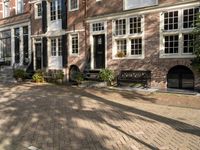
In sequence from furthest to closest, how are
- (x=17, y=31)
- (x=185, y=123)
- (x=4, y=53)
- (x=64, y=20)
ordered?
(x=4, y=53)
(x=17, y=31)
(x=64, y=20)
(x=185, y=123)

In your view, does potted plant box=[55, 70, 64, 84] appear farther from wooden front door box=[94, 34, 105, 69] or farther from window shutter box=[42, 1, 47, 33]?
window shutter box=[42, 1, 47, 33]

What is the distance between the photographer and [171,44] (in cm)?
1471

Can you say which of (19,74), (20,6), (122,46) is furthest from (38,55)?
(122,46)

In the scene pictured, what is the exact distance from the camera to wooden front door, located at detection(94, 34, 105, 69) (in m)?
18.0

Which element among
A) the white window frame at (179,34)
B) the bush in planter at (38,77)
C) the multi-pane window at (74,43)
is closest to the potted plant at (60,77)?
the bush in planter at (38,77)

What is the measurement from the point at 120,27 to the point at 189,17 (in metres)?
4.15

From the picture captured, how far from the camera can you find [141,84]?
15.7 meters

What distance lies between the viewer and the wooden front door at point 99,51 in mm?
18000

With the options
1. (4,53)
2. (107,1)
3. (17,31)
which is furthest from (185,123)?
(4,53)

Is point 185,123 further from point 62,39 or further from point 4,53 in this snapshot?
point 4,53

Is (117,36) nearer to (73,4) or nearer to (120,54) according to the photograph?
(120,54)

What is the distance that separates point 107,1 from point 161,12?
12.7 ft

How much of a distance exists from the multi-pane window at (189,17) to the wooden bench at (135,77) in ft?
10.00

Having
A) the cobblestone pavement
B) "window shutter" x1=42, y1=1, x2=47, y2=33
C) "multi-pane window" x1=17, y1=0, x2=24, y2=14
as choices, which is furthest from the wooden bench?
"multi-pane window" x1=17, y1=0, x2=24, y2=14
